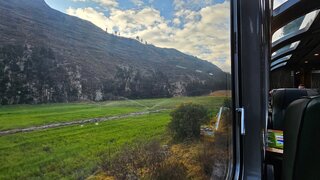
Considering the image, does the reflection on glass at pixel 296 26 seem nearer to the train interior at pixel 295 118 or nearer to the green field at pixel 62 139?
the train interior at pixel 295 118

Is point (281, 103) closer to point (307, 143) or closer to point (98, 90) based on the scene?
point (307, 143)

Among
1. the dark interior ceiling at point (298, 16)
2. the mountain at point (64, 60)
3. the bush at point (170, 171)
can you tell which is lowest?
the bush at point (170, 171)

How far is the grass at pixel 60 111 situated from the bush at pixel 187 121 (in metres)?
0.18

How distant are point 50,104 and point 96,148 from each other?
0.47ft

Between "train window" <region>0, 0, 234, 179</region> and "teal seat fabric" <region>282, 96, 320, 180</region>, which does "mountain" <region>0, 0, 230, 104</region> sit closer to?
"train window" <region>0, 0, 234, 179</region>

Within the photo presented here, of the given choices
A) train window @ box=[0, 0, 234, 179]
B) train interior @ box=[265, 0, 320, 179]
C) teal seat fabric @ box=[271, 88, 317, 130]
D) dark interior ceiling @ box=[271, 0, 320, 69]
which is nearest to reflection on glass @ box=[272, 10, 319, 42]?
train interior @ box=[265, 0, 320, 179]

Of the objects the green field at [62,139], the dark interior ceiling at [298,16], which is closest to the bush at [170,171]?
the green field at [62,139]

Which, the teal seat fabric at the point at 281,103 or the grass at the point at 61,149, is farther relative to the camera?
the teal seat fabric at the point at 281,103

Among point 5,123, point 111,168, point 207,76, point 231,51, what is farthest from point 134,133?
point 231,51

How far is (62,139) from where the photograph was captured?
18.0 inches

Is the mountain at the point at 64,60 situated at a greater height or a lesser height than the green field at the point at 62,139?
greater

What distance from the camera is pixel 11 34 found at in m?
0.42

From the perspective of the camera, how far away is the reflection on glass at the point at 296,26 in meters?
5.78

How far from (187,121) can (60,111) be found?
59 cm
